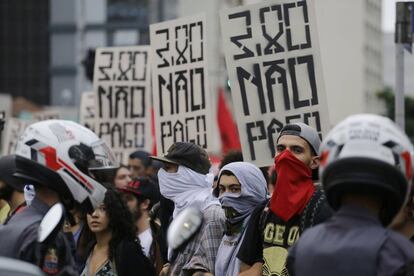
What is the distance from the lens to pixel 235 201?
8664 millimetres

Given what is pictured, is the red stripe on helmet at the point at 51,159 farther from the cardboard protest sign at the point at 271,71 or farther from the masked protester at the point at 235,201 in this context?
the cardboard protest sign at the point at 271,71

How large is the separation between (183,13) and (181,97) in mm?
61240

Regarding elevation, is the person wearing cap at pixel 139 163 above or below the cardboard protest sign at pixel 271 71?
below

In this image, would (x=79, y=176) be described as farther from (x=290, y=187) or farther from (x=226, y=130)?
(x=226, y=130)

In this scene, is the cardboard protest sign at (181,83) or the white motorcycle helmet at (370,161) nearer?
the white motorcycle helmet at (370,161)

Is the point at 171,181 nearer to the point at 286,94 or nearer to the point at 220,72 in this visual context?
the point at 286,94

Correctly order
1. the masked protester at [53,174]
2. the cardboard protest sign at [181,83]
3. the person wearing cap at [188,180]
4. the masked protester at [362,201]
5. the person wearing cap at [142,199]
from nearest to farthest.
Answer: the masked protester at [362,201] → the masked protester at [53,174] → the person wearing cap at [188,180] → the person wearing cap at [142,199] → the cardboard protest sign at [181,83]

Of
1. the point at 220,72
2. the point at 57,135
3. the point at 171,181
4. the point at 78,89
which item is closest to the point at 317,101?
the point at 171,181

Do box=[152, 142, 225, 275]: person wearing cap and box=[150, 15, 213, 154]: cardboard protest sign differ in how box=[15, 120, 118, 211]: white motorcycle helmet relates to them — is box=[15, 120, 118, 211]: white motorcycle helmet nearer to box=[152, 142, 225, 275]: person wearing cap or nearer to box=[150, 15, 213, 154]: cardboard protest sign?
box=[152, 142, 225, 275]: person wearing cap

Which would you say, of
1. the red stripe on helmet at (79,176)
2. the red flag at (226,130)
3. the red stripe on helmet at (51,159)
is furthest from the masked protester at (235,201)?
the red flag at (226,130)

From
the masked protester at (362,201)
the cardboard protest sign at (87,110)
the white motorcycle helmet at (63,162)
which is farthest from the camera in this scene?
the cardboard protest sign at (87,110)

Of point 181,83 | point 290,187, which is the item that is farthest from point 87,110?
point 290,187

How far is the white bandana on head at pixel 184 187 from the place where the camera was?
936 centimetres

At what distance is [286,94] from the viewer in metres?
Result: 10.1
